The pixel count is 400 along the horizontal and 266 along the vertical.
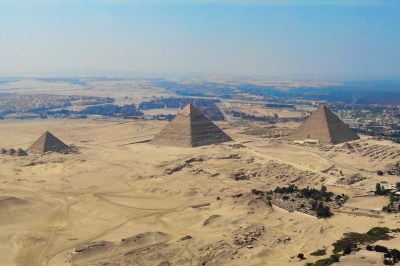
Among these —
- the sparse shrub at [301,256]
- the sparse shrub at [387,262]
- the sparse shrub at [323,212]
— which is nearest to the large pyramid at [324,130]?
the sparse shrub at [323,212]

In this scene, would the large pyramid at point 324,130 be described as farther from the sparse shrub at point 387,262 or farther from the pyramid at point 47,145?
the sparse shrub at point 387,262

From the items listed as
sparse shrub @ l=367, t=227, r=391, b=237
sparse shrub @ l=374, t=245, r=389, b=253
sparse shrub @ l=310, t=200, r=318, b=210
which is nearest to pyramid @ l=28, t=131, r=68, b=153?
sparse shrub @ l=310, t=200, r=318, b=210

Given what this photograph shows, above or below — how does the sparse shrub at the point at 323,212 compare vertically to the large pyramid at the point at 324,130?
below

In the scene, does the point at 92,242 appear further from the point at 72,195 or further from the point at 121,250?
the point at 72,195

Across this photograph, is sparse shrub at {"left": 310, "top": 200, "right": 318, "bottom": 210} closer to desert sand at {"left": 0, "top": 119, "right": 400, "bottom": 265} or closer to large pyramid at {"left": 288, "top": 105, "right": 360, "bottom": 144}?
desert sand at {"left": 0, "top": 119, "right": 400, "bottom": 265}

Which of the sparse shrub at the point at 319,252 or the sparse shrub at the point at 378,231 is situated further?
the sparse shrub at the point at 378,231

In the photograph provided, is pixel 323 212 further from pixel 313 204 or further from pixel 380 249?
pixel 380 249
